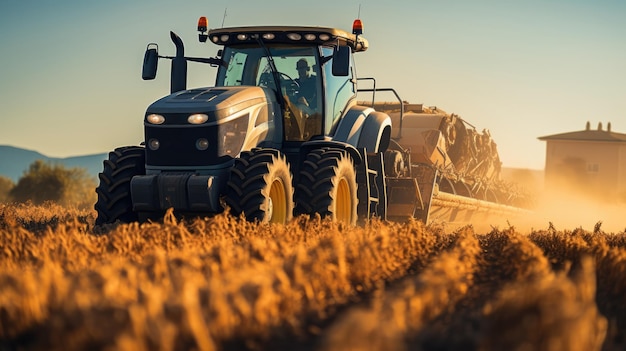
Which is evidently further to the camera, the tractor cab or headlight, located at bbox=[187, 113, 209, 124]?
the tractor cab

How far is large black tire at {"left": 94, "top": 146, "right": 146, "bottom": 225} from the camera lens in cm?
1082

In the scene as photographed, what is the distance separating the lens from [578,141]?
1950 inches

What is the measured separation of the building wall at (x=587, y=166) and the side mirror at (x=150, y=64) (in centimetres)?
3800

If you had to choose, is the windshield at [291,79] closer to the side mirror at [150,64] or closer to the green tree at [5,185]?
the side mirror at [150,64]

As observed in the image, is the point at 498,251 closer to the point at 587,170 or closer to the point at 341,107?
the point at 341,107

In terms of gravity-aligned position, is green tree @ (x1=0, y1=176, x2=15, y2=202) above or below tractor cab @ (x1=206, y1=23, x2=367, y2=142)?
below

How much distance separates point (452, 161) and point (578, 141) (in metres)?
32.4

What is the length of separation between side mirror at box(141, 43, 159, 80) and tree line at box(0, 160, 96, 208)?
2417 cm

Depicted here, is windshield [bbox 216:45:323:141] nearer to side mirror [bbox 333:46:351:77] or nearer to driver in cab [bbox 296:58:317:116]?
driver in cab [bbox 296:58:317:116]

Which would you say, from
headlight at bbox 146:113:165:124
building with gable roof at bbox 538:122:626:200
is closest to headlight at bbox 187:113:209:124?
headlight at bbox 146:113:165:124

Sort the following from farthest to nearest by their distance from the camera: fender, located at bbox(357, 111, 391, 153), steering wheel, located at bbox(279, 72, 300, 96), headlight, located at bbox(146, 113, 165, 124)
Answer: fender, located at bbox(357, 111, 391, 153)
steering wheel, located at bbox(279, 72, 300, 96)
headlight, located at bbox(146, 113, 165, 124)

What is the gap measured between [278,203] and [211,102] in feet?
4.35

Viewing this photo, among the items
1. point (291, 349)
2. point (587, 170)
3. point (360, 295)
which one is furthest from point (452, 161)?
point (587, 170)

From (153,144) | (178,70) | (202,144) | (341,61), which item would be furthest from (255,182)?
(178,70)
